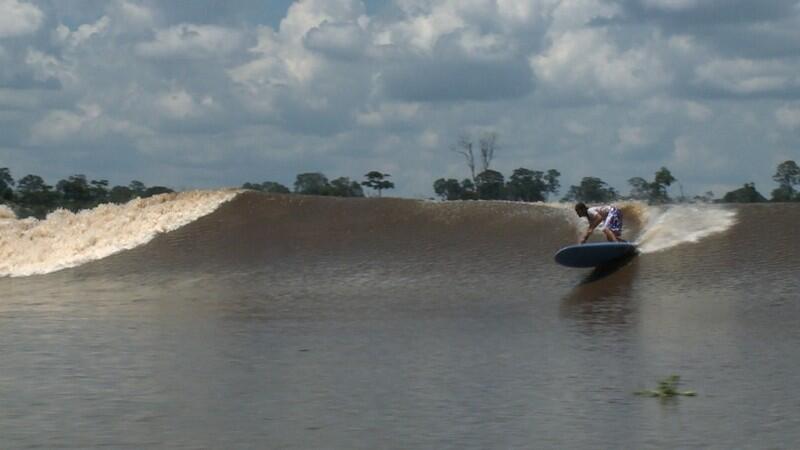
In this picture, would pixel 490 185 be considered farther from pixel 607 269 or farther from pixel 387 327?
pixel 387 327

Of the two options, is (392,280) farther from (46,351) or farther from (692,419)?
(692,419)

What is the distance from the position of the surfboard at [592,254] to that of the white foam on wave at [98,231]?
36.5 feet

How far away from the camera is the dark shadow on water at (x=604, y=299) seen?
779 inches

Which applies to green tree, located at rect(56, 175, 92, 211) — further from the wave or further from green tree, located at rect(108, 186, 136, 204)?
the wave

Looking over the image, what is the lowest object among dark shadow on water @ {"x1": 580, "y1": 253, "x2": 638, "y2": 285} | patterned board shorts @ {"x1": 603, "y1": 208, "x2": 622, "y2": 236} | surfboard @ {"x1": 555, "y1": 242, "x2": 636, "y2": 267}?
dark shadow on water @ {"x1": 580, "y1": 253, "x2": 638, "y2": 285}

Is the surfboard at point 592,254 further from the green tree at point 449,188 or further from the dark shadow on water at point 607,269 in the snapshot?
the green tree at point 449,188

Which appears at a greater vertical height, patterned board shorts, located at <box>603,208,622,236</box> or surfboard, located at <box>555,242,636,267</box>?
patterned board shorts, located at <box>603,208,622,236</box>

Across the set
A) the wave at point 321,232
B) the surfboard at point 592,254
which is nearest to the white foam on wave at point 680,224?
the wave at point 321,232

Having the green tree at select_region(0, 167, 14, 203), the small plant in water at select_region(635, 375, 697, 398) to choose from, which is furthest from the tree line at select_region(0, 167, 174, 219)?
the small plant in water at select_region(635, 375, 697, 398)

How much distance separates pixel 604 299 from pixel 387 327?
4846 mm

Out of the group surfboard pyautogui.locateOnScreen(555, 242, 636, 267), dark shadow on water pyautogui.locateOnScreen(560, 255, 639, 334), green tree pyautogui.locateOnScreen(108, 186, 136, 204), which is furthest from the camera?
green tree pyautogui.locateOnScreen(108, 186, 136, 204)

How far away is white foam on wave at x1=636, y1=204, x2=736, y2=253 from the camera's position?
84.9 ft

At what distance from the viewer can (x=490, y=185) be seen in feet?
149

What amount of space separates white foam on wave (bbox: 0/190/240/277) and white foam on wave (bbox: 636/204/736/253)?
447 inches
